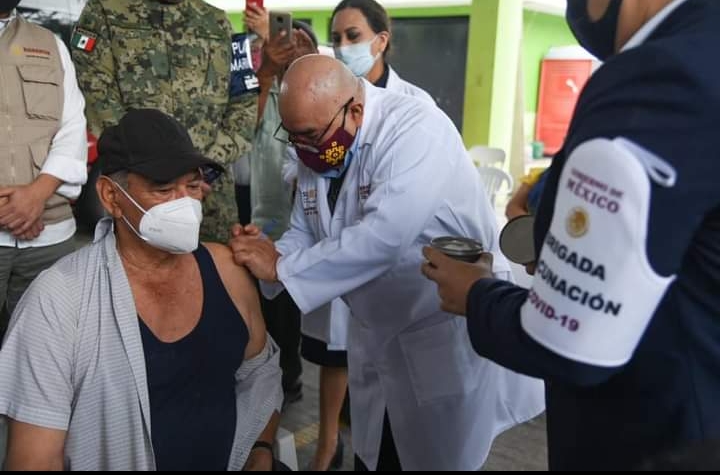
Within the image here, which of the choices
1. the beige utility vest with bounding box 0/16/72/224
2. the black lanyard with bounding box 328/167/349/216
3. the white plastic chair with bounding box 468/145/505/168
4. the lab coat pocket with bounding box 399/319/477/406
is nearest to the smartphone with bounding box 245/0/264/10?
the beige utility vest with bounding box 0/16/72/224

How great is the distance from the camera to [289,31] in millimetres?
2639

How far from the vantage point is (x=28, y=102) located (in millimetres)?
2166

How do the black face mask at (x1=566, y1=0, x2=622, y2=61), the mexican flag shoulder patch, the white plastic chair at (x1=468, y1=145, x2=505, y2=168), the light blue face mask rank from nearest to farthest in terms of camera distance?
the black face mask at (x1=566, y1=0, x2=622, y2=61), the mexican flag shoulder patch, the light blue face mask, the white plastic chair at (x1=468, y1=145, x2=505, y2=168)

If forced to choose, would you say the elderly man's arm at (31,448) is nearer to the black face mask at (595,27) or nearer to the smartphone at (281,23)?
the black face mask at (595,27)

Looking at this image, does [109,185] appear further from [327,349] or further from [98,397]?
[327,349]

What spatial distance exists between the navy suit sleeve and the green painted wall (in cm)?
993

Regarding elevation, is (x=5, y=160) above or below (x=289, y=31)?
below

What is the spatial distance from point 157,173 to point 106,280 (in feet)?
0.83

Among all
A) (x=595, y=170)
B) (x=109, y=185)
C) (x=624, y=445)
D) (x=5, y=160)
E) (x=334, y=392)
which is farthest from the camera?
(x=334, y=392)

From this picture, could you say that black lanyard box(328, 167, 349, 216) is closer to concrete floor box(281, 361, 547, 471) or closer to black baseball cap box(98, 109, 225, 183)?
black baseball cap box(98, 109, 225, 183)

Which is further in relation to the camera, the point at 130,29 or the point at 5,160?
the point at 130,29

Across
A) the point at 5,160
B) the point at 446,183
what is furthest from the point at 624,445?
the point at 5,160

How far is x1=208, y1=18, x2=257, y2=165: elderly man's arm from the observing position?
7.98 ft

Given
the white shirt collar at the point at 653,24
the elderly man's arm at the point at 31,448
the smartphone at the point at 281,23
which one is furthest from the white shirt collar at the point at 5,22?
the white shirt collar at the point at 653,24
